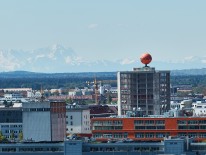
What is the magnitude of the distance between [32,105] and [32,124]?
1.83 m

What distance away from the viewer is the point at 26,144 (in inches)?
3595

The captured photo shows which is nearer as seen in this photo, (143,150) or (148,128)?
(143,150)

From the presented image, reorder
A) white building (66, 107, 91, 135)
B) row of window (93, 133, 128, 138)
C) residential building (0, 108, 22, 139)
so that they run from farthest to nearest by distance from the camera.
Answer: residential building (0, 108, 22, 139), white building (66, 107, 91, 135), row of window (93, 133, 128, 138)

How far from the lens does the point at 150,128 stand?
112 meters

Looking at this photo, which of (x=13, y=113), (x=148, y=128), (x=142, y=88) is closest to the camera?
(x=148, y=128)

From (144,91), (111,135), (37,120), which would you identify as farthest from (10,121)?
(111,135)

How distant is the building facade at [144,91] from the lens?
408 feet

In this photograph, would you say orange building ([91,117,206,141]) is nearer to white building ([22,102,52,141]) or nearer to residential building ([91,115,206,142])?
residential building ([91,115,206,142])

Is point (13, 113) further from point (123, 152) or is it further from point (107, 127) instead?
point (123, 152)

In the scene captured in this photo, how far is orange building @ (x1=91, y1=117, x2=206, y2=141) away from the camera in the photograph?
11106 centimetres

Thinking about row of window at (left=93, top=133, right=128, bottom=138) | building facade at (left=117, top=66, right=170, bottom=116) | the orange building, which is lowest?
row of window at (left=93, top=133, right=128, bottom=138)

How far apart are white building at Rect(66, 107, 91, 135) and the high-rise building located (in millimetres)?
14048

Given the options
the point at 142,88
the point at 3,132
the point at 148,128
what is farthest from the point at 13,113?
the point at 148,128

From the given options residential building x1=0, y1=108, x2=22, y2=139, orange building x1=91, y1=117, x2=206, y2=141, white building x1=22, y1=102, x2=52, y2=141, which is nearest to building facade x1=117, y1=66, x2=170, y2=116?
white building x1=22, y1=102, x2=52, y2=141
